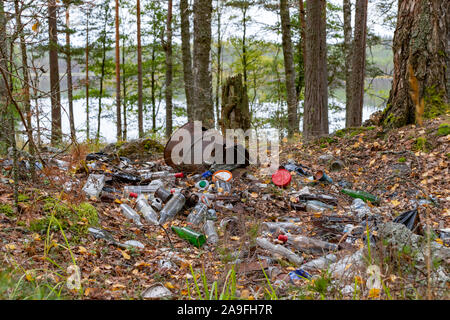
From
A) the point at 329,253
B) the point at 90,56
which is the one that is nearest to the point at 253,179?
the point at 329,253

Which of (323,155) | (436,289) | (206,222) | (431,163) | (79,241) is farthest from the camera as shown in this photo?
(323,155)

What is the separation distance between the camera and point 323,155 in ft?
20.0

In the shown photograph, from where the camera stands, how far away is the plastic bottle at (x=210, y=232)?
11.5 feet

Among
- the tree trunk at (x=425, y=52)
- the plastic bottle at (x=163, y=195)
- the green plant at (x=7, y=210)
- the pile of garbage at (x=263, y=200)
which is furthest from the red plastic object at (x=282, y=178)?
the green plant at (x=7, y=210)

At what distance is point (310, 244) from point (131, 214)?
2.03m

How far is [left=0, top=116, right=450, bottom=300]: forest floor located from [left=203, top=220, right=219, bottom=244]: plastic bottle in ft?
0.26

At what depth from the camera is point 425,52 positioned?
5.49 m

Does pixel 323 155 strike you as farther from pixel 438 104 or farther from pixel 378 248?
pixel 378 248

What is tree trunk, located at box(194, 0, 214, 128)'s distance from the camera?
26.2 feet

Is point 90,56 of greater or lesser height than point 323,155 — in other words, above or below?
above

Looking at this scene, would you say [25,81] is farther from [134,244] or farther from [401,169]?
[401,169]

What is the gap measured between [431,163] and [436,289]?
10.7ft

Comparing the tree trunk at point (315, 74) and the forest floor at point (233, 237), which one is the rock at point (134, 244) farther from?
the tree trunk at point (315, 74)

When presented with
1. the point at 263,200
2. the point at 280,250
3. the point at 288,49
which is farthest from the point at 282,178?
the point at 288,49
